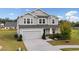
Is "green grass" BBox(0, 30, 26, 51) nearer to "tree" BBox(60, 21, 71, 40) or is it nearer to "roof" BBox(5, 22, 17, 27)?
"roof" BBox(5, 22, 17, 27)

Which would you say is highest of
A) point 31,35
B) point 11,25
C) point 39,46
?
point 11,25

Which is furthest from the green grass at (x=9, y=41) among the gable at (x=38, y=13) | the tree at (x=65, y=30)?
the tree at (x=65, y=30)

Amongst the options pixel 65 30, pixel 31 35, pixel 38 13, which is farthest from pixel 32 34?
pixel 65 30

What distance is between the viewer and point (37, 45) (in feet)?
13.3

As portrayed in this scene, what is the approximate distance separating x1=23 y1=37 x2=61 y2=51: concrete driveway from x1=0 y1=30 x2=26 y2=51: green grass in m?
0.06

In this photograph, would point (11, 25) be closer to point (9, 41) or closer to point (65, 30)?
point (9, 41)

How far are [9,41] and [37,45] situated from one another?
1.02 ft

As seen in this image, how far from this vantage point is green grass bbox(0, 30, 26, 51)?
403cm

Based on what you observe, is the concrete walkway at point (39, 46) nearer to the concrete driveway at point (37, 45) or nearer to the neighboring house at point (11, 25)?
the concrete driveway at point (37, 45)

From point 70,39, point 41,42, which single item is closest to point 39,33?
point 41,42

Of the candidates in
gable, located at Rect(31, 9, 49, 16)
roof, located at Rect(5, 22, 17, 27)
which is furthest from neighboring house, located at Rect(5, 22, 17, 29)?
gable, located at Rect(31, 9, 49, 16)

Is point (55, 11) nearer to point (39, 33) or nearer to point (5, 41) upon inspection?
point (39, 33)

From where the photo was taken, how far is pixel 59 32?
13.4 feet

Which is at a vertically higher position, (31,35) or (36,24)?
(36,24)
